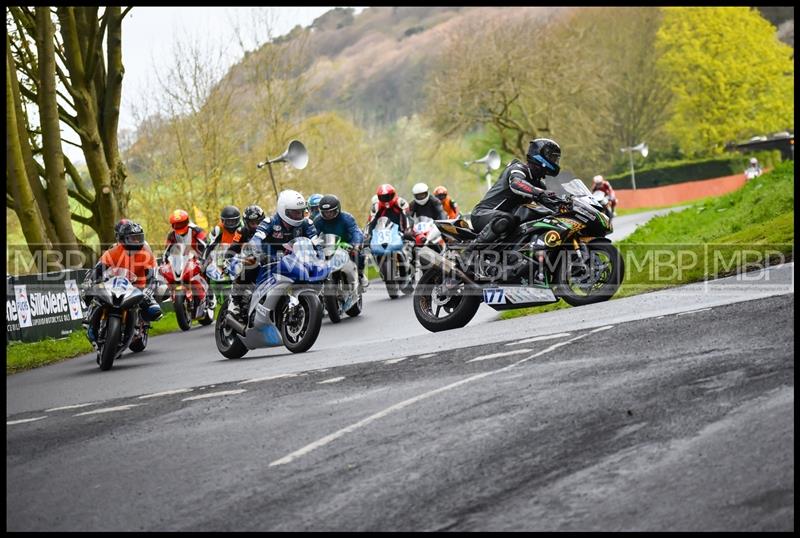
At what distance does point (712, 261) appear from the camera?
17.1 m

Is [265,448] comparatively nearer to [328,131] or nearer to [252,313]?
[252,313]

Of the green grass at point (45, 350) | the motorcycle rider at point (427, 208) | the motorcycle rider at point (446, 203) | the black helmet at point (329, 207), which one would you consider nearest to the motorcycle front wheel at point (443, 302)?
the black helmet at point (329, 207)

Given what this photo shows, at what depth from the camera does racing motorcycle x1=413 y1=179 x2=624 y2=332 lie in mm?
11555

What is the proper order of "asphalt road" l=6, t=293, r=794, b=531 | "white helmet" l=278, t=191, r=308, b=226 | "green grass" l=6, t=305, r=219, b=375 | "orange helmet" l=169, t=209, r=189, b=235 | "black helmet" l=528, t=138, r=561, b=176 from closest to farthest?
"asphalt road" l=6, t=293, r=794, b=531 < "black helmet" l=528, t=138, r=561, b=176 < "white helmet" l=278, t=191, r=308, b=226 < "green grass" l=6, t=305, r=219, b=375 < "orange helmet" l=169, t=209, r=189, b=235

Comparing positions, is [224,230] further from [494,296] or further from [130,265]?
[494,296]

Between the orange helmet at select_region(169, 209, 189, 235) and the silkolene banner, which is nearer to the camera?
the silkolene banner

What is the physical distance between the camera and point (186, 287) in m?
20.3

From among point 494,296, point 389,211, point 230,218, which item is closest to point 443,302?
point 494,296

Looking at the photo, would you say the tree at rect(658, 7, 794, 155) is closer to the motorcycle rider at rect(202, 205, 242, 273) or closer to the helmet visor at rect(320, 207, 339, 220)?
the motorcycle rider at rect(202, 205, 242, 273)

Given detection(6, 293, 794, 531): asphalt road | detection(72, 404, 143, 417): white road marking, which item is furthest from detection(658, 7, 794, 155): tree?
detection(72, 404, 143, 417): white road marking

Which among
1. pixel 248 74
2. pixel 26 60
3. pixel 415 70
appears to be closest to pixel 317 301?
pixel 26 60

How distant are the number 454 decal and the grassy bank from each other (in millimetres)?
8418

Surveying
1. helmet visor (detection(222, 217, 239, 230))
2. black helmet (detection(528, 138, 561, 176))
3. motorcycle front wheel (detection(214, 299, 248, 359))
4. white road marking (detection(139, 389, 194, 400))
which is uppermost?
helmet visor (detection(222, 217, 239, 230))

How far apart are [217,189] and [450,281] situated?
2730 centimetres
